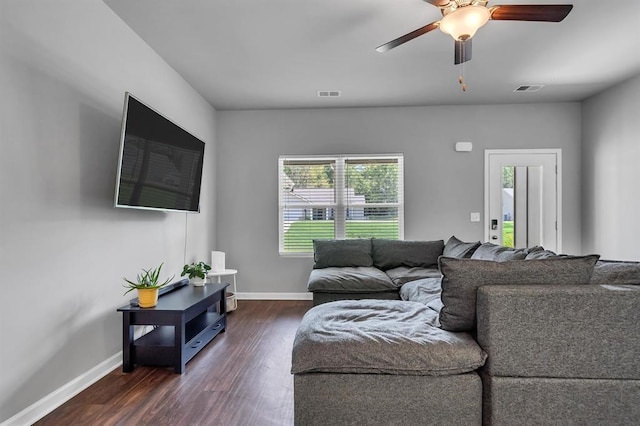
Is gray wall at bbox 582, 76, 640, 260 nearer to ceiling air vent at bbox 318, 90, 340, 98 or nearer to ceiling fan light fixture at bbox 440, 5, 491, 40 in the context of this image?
ceiling fan light fixture at bbox 440, 5, 491, 40

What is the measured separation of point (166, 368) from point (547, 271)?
2622 millimetres

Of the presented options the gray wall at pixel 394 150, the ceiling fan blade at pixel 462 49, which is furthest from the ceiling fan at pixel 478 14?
the gray wall at pixel 394 150

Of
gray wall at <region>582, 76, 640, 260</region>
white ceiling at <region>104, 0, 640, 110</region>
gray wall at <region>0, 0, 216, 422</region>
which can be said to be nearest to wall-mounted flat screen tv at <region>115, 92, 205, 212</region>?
gray wall at <region>0, 0, 216, 422</region>

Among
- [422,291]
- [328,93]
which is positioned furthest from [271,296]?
[328,93]

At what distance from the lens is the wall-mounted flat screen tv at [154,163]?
251cm

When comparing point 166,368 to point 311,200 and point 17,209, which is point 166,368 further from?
point 311,200

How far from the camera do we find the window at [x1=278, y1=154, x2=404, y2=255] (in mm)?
4984

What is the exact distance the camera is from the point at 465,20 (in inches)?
83.7

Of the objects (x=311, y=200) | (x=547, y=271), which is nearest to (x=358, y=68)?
(x=311, y=200)

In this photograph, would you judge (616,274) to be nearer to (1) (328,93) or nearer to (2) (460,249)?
(2) (460,249)

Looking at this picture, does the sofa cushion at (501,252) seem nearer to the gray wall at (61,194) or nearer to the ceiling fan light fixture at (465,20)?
the ceiling fan light fixture at (465,20)

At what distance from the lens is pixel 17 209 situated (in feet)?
6.24

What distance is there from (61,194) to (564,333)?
2858 millimetres

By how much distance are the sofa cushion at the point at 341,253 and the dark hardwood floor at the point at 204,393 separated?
131cm
